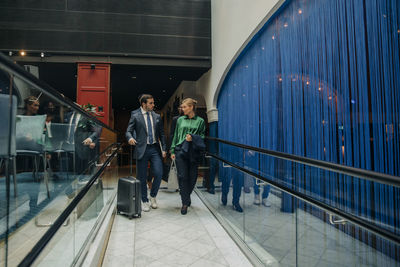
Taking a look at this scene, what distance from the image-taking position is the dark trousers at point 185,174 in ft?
12.5

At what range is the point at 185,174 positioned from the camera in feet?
12.6

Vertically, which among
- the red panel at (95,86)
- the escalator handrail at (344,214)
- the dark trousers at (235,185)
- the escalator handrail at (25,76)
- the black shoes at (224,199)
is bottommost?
the black shoes at (224,199)

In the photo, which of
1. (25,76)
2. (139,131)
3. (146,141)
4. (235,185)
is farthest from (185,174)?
(25,76)

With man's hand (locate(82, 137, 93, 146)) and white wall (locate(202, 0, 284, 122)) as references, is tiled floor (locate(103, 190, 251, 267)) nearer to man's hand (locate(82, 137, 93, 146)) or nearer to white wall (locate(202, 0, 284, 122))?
man's hand (locate(82, 137, 93, 146))

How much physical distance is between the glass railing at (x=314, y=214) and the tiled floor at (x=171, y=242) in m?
0.25

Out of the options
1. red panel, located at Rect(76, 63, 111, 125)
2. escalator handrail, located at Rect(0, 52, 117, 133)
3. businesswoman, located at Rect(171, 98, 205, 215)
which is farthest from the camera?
red panel, located at Rect(76, 63, 111, 125)

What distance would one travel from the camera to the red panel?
280 inches

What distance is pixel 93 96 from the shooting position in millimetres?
7348

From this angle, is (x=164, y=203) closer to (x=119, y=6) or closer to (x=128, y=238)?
(x=128, y=238)

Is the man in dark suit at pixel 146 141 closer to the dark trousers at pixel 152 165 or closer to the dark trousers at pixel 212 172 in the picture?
the dark trousers at pixel 152 165

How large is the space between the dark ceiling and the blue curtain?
451 centimetres

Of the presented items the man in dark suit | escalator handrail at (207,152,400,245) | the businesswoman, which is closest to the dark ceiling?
the man in dark suit

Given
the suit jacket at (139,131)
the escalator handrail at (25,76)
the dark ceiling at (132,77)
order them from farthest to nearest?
the dark ceiling at (132,77), the suit jacket at (139,131), the escalator handrail at (25,76)

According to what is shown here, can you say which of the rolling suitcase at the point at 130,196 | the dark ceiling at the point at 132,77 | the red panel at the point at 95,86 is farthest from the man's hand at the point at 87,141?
the dark ceiling at the point at 132,77
